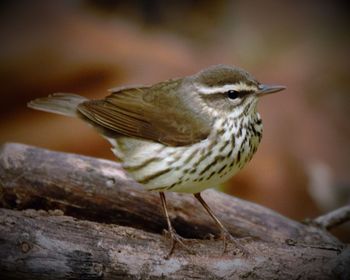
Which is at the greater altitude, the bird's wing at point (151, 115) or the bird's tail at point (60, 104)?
the bird's tail at point (60, 104)

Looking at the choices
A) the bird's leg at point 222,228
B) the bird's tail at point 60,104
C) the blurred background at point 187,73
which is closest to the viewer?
the bird's leg at point 222,228

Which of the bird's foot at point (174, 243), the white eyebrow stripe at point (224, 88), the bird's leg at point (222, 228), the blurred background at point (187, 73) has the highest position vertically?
the blurred background at point (187, 73)

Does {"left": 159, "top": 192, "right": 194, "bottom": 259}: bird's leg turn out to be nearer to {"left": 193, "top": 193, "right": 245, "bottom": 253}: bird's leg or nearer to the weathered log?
the weathered log

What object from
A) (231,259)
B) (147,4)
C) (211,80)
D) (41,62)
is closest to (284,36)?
(147,4)

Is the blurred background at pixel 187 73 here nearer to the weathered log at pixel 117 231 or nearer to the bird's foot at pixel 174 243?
the weathered log at pixel 117 231

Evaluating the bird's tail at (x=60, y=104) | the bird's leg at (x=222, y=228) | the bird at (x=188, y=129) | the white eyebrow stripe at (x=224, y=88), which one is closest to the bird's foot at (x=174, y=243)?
the bird at (x=188, y=129)

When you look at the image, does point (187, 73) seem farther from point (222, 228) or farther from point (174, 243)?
point (174, 243)
